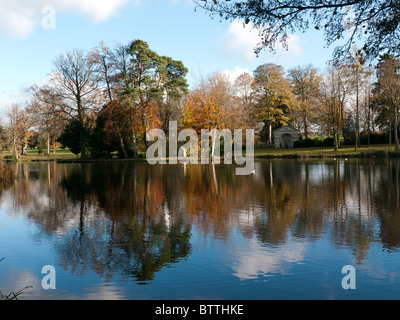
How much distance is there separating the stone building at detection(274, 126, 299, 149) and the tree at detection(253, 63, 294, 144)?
8.95 feet

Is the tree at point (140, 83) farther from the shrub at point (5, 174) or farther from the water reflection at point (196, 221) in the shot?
the water reflection at point (196, 221)

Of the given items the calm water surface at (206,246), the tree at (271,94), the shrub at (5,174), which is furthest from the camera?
the tree at (271,94)

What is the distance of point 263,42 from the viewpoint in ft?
25.8

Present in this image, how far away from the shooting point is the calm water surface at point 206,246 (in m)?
4.99

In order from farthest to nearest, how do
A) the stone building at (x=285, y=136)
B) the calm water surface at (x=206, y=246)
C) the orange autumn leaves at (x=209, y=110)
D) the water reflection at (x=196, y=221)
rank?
1. the stone building at (x=285, y=136)
2. the orange autumn leaves at (x=209, y=110)
3. the water reflection at (x=196, y=221)
4. the calm water surface at (x=206, y=246)

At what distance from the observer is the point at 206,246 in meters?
7.02

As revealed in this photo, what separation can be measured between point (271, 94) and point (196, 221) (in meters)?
52.7

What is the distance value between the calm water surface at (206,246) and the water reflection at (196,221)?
0.09 ft

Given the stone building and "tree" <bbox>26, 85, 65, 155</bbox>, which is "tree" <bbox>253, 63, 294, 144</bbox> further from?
"tree" <bbox>26, 85, 65, 155</bbox>

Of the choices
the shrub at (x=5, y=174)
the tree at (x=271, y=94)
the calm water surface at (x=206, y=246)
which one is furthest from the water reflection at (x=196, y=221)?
the tree at (x=271, y=94)

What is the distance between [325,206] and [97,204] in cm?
748

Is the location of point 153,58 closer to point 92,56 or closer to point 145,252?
point 92,56

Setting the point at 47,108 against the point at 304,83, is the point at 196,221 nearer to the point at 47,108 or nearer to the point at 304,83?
the point at 47,108

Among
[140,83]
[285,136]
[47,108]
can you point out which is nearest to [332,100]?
[285,136]
